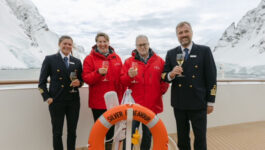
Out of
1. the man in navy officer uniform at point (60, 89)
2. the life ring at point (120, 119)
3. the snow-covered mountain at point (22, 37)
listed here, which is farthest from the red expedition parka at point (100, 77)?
the life ring at point (120, 119)

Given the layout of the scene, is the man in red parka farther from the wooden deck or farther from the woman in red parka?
the wooden deck

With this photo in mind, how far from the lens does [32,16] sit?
5812 centimetres

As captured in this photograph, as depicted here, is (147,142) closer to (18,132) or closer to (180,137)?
(180,137)

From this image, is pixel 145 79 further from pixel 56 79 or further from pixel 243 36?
pixel 243 36

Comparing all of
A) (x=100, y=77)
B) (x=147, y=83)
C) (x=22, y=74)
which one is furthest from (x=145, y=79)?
(x=22, y=74)

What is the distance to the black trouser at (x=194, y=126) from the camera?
1.49 meters

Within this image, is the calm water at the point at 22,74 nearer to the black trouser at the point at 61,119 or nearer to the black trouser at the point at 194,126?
the black trouser at the point at 61,119

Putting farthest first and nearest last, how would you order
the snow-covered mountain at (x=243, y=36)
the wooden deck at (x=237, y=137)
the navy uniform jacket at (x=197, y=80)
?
the snow-covered mountain at (x=243, y=36) → the wooden deck at (x=237, y=137) → the navy uniform jacket at (x=197, y=80)

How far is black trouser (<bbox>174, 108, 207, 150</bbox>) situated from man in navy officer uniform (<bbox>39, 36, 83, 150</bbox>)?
976 millimetres

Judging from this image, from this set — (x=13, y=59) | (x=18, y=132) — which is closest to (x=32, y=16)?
(x=13, y=59)

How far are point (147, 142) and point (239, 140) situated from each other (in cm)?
170

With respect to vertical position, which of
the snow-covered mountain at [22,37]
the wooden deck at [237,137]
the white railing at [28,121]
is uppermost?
the snow-covered mountain at [22,37]

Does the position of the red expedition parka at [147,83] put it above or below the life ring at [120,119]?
above

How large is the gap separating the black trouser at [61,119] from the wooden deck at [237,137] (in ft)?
5.12
